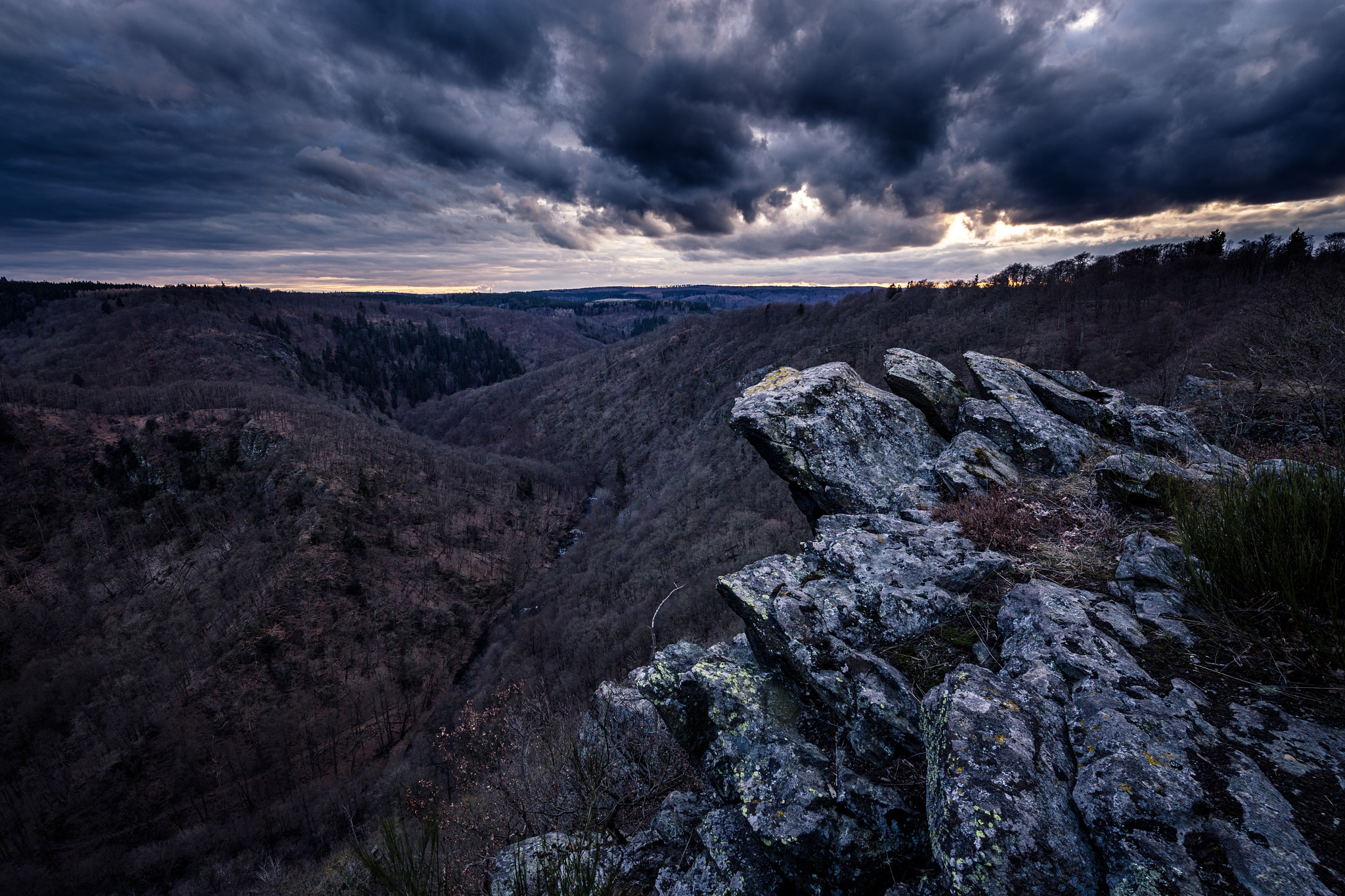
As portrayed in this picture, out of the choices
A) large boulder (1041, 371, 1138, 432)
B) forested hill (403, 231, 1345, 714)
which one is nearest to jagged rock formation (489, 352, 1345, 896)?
large boulder (1041, 371, 1138, 432)

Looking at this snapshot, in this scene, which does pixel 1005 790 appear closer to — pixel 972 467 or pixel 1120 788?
pixel 1120 788

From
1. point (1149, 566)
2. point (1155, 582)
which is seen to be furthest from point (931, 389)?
point (1155, 582)

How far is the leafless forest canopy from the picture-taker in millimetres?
44594

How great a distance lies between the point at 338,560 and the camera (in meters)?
71.6

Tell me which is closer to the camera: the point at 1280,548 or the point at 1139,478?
the point at 1280,548

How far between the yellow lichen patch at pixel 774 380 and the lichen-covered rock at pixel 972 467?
16.8 ft

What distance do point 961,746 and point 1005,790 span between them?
0.44 m

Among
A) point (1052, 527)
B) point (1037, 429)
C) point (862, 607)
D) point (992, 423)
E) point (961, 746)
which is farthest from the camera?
point (992, 423)

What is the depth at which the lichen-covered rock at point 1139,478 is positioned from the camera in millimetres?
8562

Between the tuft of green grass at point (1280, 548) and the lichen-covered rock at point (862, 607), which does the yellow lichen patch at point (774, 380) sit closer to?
the lichen-covered rock at point (862, 607)

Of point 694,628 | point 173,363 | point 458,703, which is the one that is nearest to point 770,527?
point 694,628

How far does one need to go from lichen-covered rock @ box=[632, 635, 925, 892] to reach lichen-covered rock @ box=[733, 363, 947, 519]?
222 inches

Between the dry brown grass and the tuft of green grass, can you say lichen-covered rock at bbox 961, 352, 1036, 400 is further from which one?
the tuft of green grass

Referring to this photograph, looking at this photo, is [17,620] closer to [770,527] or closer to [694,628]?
[694,628]
